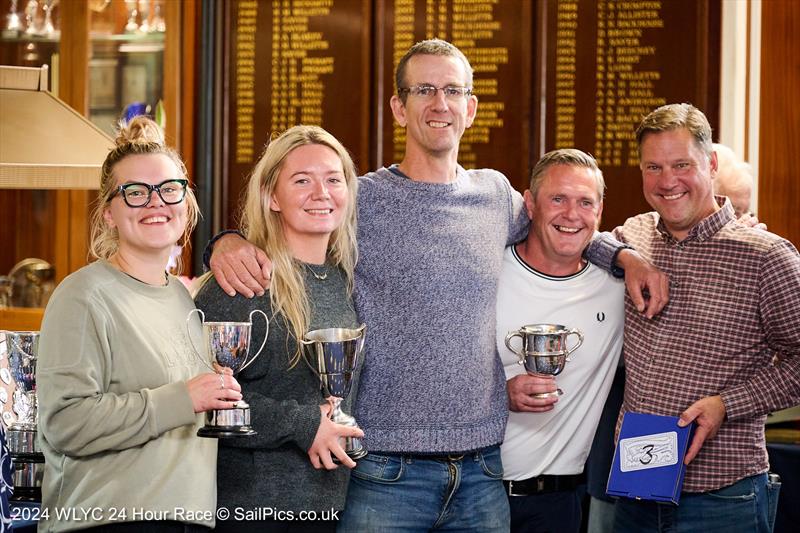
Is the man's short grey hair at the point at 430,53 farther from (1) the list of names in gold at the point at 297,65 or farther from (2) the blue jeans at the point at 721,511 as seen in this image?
(1) the list of names in gold at the point at 297,65

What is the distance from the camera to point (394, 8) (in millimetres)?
4578

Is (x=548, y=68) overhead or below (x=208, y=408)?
overhead

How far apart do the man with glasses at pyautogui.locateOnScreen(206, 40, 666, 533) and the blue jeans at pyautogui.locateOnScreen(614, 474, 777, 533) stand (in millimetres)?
394

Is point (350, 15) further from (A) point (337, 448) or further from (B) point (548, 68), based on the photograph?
(A) point (337, 448)

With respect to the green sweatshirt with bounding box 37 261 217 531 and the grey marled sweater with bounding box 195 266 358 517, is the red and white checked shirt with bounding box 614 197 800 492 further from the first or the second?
the green sweatshirt with bounding box 37 261 217 531

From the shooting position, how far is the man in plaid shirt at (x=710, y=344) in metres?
2.41

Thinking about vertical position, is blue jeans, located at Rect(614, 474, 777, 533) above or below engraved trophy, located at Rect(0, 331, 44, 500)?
below

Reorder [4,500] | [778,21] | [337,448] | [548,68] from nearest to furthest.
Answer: [4,500] → [337,448] → [778,21] → [548,68]

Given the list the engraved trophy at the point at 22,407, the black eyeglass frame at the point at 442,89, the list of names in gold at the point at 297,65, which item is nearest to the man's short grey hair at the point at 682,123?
the black eyeglass frame at the point at 442,89

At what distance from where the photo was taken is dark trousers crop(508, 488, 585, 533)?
2.56m

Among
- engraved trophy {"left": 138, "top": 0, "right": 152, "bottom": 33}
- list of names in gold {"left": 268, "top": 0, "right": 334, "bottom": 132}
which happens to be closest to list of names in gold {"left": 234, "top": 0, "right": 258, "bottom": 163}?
list of names in gold {"left": 268, "top": 0, "right": 334, "bottom": 132}

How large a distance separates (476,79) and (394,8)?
0.53 metres

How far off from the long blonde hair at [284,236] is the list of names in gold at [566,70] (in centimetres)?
214

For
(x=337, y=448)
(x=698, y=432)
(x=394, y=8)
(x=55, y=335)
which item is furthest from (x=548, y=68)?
(x=55, y=335)
